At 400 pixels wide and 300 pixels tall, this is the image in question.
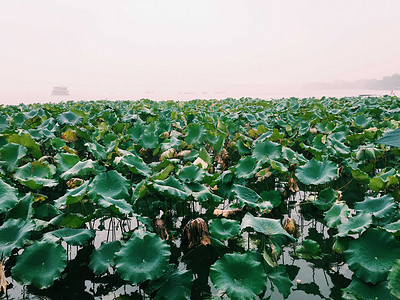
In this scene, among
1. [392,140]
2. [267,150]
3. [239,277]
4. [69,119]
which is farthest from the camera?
[69,119]

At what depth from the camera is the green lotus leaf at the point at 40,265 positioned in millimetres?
2031

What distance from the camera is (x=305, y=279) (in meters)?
2.43

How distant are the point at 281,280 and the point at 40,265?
5.60ft

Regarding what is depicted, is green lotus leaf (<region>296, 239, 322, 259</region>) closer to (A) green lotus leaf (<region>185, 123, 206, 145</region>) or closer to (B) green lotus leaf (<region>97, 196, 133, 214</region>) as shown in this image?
(B) green lotus leaf (<region>97, 196, 133, 214</region>)

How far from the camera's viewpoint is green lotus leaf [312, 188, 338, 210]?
3.20m

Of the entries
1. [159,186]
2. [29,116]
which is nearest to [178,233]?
[159,186]

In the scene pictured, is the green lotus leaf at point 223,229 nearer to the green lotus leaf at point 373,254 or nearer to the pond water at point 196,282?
the pond water at point 196,282

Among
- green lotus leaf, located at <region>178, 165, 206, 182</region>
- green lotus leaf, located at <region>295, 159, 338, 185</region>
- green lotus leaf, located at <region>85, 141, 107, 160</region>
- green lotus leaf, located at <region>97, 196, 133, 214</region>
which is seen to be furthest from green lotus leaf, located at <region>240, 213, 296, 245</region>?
green lotus leaf, located at <region>85, 141, 107, 160</region>

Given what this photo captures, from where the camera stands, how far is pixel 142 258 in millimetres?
2102

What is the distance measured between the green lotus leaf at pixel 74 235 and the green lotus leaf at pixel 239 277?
95cm

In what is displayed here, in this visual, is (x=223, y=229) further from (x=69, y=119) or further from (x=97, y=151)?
(x=69, y=119)

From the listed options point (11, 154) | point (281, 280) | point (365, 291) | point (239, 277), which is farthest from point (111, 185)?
point (365, 291)

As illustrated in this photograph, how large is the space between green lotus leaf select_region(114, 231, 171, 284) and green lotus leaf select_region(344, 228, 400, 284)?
4.19 ft

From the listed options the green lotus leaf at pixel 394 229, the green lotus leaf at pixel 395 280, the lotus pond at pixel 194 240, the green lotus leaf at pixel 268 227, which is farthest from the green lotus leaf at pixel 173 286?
the green lotus leaf at pixel 394 229
